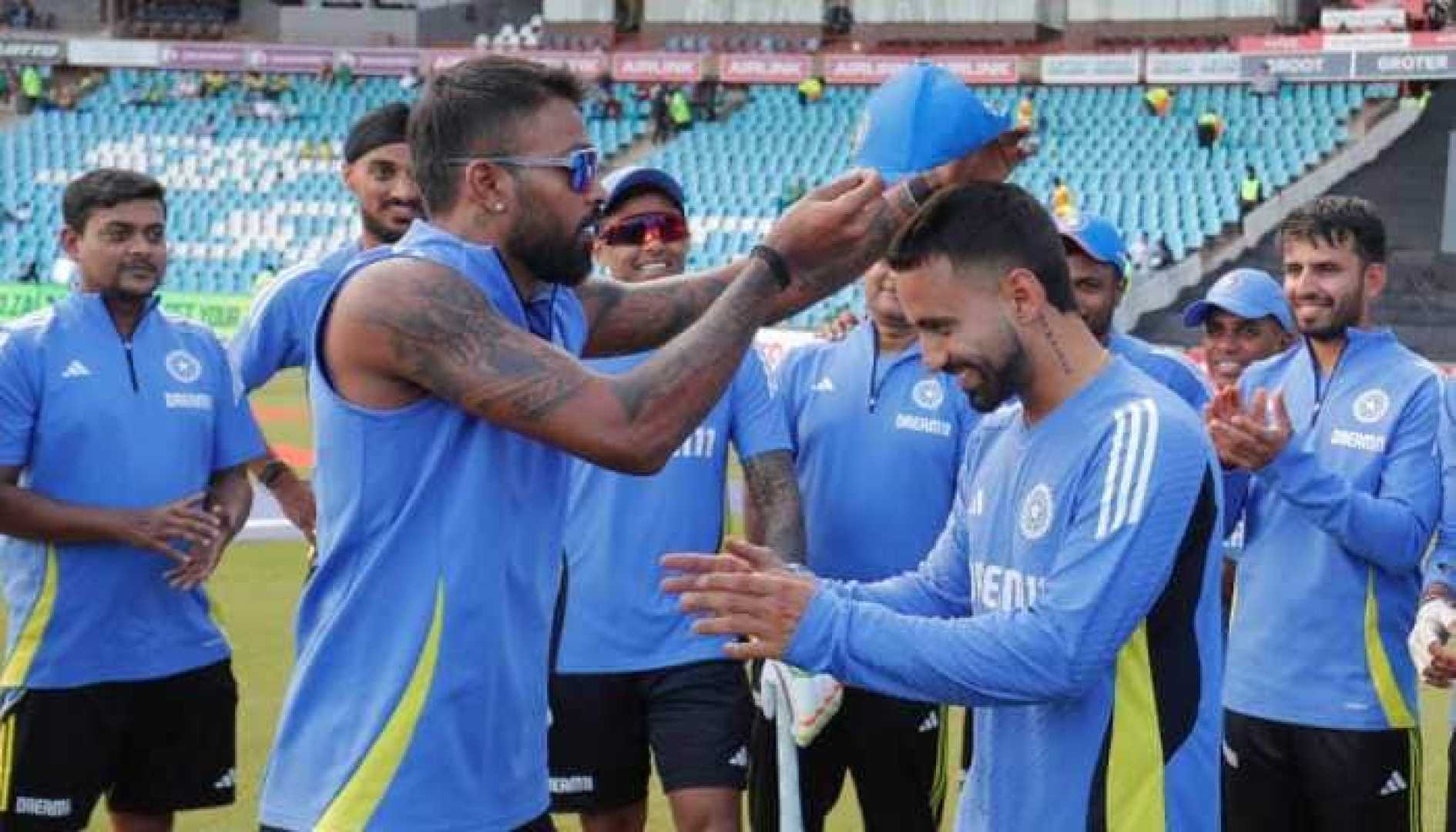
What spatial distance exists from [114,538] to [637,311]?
225cm

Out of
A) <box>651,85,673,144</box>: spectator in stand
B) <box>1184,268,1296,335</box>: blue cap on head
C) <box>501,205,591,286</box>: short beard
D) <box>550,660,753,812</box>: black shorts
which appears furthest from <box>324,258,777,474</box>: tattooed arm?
<box>651,85,673,144</box>: spectator in stand

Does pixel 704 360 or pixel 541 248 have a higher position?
pixel 541 248

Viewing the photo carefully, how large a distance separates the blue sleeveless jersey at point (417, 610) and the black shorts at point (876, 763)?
2627 mm

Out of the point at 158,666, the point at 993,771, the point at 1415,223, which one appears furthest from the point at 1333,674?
the point at 1415,223

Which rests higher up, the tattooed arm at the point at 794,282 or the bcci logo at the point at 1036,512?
the tattooed arm at the point at 794,282

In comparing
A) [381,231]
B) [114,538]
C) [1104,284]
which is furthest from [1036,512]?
[114,538]

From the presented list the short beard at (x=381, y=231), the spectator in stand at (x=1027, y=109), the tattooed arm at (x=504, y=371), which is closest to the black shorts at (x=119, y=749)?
the short beard at (x=381, y=231)

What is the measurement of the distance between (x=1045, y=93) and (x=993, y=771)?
38137 millimetres

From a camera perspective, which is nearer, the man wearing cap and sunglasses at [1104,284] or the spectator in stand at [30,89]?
the man wearing cap and sunglasses at [1104,284]

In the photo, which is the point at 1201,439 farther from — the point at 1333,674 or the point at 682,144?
the point at 682,144

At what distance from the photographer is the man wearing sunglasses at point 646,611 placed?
6.02 m

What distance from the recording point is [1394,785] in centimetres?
561

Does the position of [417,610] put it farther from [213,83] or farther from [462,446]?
[213,83]

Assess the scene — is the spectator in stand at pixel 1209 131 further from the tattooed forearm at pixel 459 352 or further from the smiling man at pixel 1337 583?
the tattooed forearm at pixel 459 352
